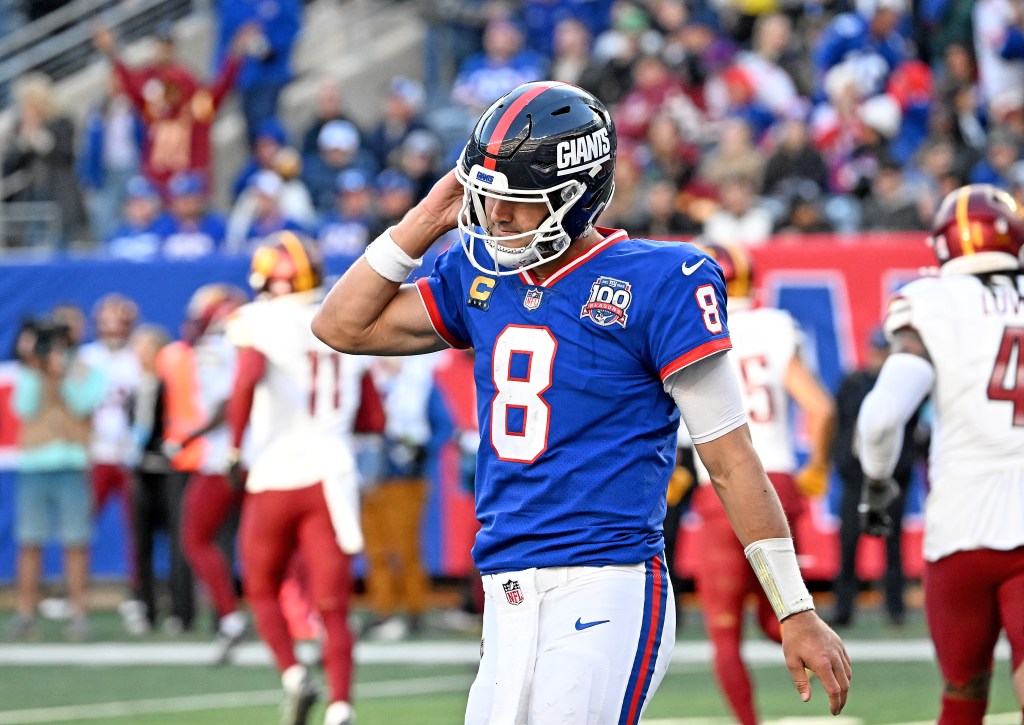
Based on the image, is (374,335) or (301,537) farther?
(301,537)

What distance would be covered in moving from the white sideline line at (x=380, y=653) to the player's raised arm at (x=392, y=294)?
6.14 meters

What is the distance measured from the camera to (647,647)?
3.95 metres

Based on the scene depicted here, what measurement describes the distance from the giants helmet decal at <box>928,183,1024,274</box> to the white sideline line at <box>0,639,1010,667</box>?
4918mm

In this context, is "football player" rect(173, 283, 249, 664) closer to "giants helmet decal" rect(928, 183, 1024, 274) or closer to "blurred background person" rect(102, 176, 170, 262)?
"blurred background person" rect(102, 176, 170, 262)

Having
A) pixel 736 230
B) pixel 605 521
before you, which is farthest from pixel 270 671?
pixel 605 521

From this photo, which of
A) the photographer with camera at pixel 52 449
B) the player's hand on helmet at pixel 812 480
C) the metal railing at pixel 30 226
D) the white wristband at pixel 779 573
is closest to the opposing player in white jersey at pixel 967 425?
the white wristband at pixel 779 573

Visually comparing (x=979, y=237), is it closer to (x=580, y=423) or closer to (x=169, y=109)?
(x=580, y=423)

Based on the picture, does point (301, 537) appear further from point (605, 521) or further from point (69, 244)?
point (69, 244)

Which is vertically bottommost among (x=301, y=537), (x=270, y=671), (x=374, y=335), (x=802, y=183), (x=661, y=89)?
(x=270, y=671)

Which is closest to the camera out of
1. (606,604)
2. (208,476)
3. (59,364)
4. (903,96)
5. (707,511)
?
(606,604)

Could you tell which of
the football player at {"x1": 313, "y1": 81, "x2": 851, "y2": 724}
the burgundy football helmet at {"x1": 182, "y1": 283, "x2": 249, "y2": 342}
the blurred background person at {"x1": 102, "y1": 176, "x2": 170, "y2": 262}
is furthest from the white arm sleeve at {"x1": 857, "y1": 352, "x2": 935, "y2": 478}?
the blurred background person at {"x1": 102, "y1": 176, "x2": 170, "y2": 262}

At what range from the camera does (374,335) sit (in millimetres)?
4379

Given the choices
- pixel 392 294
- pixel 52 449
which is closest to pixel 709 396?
pixel 392 294

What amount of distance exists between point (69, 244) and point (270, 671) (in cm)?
652
